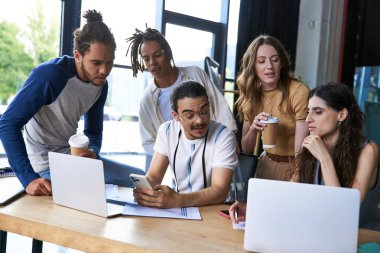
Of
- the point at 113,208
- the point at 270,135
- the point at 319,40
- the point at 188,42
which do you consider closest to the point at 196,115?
the point at 270,135

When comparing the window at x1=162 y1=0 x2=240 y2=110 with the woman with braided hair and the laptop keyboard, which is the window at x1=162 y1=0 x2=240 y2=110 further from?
the laptop keyboard

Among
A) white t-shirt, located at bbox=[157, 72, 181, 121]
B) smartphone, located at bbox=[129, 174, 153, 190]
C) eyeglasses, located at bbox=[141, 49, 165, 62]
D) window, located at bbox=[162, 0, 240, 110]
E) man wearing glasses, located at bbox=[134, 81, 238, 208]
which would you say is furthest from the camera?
window, located at bbox=[162, 0, 240, 110]

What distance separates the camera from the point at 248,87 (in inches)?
95.3

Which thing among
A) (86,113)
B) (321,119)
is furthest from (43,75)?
(321,119)

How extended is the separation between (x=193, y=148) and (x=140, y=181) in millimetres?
495

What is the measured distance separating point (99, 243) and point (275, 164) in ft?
4.28

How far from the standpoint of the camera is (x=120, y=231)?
127cm

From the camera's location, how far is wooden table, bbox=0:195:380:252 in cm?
118

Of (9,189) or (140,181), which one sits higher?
(140,181)

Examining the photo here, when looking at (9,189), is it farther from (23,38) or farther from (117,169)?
(23,38)

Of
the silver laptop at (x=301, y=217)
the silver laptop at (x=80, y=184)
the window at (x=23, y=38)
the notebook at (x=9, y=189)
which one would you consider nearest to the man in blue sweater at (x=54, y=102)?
the notebook at (x=9, y=189)

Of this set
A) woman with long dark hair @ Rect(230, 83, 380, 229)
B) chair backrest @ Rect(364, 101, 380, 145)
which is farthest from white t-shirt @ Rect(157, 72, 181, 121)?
chair backrest @ Rect(364, 101, 380, 145)

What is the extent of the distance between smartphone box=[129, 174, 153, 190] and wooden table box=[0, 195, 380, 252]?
141 millimetres

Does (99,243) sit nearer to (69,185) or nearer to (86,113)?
(69,185)
